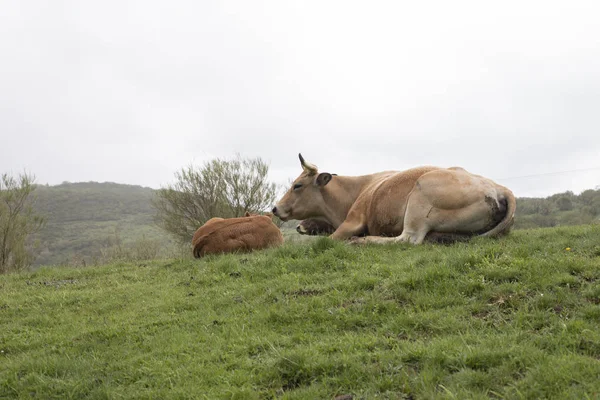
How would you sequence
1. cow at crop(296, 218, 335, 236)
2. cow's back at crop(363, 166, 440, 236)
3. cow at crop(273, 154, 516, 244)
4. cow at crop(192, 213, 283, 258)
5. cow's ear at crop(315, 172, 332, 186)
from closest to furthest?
cow at crop(273, 154, 516, 244) < cow's back at crop(363, 166, 440, 236) < cow at crop(192, 213, 283, 258) < cow's ear at crop(315, 172, 332, 186) < cow at crop(296, 218, 335, 236)

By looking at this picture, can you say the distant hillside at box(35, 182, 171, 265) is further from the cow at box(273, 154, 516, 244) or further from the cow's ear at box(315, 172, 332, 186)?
the cow at box(273, 154, 516, 244)

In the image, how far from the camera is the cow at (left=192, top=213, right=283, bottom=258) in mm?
9883

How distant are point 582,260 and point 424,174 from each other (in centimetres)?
307

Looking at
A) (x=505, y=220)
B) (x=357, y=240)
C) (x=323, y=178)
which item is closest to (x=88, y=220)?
(x=323, y=178)

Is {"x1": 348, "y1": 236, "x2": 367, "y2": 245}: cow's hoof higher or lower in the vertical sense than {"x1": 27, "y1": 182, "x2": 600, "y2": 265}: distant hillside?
lower

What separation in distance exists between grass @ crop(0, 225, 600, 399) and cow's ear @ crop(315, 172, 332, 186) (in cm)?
300

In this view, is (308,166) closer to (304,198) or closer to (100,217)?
(304,198)

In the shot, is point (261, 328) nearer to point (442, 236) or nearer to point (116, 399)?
point (116, 399)

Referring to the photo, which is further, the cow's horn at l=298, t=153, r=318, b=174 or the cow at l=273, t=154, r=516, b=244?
the cow's horn at l=298, t=153, r=318, b=174

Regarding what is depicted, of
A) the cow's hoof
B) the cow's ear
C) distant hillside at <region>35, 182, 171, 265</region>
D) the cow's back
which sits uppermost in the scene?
distant hillside at <region>35, 182, 171, 265</region>

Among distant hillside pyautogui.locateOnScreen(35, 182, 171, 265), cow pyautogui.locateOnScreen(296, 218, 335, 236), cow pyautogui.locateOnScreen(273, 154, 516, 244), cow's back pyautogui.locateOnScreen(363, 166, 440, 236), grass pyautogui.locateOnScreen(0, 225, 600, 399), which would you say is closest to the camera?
grass pyautogui.locateOnScreen(0, 225, 600, 399)

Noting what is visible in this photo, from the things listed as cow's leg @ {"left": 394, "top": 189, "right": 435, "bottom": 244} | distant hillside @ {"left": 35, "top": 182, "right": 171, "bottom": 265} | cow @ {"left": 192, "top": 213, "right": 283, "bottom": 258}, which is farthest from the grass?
distant hillside @ {"left": 35, "top": 182, "right": 171, "bottom": 265}

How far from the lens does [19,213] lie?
Answer: 22.7 meters

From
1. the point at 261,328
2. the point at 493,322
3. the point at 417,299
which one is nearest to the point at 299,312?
the point at 261,328
